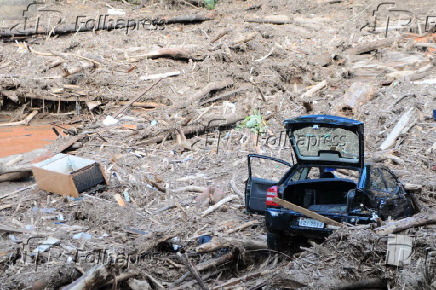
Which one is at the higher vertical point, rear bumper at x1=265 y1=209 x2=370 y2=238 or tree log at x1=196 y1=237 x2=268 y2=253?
rear bumper at x1=265 y1=209 x2=370 y2=238

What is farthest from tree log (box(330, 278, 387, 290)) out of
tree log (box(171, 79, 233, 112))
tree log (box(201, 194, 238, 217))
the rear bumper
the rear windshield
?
tree log (box(171, 79, 233, 112))

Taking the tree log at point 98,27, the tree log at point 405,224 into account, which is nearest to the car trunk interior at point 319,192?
the tree log at point 405,224

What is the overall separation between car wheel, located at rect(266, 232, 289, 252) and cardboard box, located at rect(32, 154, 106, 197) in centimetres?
371

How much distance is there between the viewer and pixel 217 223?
859 cm

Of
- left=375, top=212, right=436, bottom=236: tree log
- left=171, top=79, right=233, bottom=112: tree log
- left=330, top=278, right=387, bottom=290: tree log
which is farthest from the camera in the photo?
left=171, top=79, right=233, bottom=112: tree log

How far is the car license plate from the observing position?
22.3 feet

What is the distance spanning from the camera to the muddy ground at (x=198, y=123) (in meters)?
6.19

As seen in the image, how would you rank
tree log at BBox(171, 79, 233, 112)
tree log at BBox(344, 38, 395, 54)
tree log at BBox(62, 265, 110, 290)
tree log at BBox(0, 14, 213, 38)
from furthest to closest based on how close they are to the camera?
tree log at BBox(0, 14, 213, 38) < tree log at BBox(344, 38, 395, 54) < tree log at BBox(171, 79, 233, 112) < tree log at BBox(62, 265, 110, 290)

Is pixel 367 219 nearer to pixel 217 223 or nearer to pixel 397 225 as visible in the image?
pixel 397 225

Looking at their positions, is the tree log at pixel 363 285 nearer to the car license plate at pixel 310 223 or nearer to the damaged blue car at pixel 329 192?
the damaged blue car at pixel 329 192

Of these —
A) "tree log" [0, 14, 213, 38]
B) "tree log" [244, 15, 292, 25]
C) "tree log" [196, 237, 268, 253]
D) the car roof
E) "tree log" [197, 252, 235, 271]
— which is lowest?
"tree log" [197, 252, 235, 271]

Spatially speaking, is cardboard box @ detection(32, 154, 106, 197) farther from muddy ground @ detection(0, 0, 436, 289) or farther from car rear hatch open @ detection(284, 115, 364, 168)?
car rear hatch open @ detection(284, 115, 364, 168)

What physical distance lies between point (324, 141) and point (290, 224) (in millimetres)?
3410

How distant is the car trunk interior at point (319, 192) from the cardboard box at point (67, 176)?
12.5 ft
